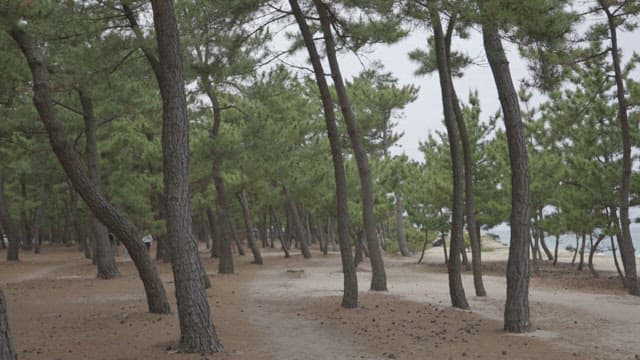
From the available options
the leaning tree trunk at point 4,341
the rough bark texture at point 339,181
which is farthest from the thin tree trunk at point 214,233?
the leaning tree trunk at point 4,341

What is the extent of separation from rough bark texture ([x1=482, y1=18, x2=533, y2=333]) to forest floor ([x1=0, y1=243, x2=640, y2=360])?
36cm

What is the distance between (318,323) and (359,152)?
4.71 metres

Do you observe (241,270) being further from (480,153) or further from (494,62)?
(494,62)

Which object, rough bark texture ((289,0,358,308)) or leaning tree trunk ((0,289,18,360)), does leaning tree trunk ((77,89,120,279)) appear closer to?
rough bark texture ((289,0,358,308))

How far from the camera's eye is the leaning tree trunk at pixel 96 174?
1634 centimetres

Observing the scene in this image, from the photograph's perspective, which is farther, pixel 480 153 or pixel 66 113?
pixel 480 153

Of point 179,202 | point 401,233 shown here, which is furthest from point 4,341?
point 401,233

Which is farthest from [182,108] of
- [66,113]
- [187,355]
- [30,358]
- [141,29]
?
[66,113]

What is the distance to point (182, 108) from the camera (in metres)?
6.99

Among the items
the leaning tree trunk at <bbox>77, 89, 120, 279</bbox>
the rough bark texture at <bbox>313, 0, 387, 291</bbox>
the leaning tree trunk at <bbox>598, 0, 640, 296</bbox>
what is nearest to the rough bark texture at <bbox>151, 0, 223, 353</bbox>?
the rough bark texture at <bbox>313, 0, 387, 291</bbox>

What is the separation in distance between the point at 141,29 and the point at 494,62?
5.59 meters

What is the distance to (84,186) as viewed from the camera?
892 centimetres

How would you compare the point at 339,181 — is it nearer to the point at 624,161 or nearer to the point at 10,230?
the point at 624,161

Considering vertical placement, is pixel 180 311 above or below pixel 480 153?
below
